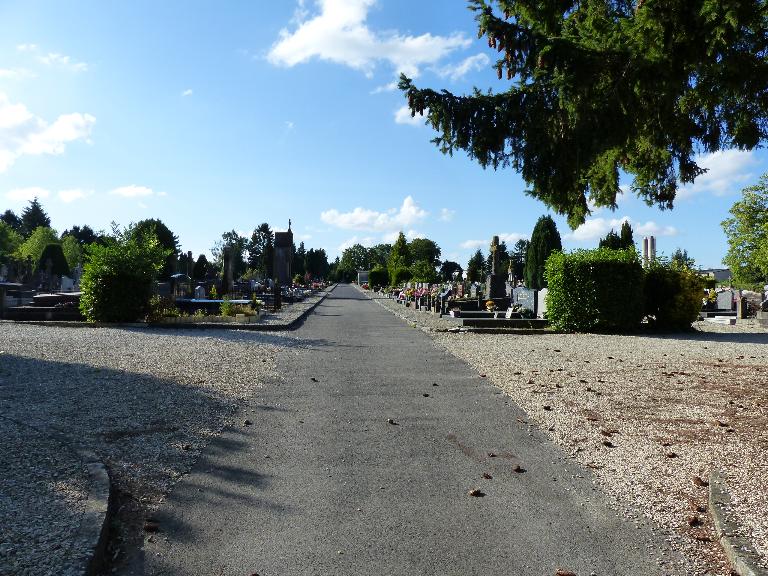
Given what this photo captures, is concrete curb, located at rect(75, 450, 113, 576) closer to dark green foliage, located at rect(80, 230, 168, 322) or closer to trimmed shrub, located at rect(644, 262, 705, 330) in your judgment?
dark green foliage, located at rect(80, 230, 168, 322)

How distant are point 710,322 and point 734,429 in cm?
1903

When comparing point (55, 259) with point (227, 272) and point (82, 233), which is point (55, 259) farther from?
point (82, 233)

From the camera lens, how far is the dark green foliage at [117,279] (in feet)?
54.0

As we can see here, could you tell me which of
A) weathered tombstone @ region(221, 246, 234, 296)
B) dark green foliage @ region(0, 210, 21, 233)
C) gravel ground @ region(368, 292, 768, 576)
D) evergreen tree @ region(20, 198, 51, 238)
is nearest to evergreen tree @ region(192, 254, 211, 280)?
weathered tombstone @ region(221, 246, 234, 296)

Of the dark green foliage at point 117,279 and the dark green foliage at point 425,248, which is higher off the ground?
the dark green foliage at point 425,248

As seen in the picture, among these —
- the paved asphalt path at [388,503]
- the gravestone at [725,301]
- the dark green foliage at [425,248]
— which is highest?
the dark green foliage at [425,248]

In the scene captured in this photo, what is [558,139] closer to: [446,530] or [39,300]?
[446,530]

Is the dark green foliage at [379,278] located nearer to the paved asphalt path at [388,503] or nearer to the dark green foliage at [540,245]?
the dark green foliage at [540,245]

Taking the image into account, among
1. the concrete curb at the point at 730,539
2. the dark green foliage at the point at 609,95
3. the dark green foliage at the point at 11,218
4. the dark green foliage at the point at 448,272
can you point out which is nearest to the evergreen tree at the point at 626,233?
the dark green foliage at the point at 448,272

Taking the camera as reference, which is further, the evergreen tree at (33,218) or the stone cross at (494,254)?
the evergreen tree at (33,218)

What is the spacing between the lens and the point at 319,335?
15.6 meters

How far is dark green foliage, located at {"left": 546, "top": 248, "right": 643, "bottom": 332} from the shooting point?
1606cm

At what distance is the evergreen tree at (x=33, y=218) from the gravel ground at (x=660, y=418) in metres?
119

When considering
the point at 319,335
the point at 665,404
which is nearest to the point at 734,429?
the point at 665,404
